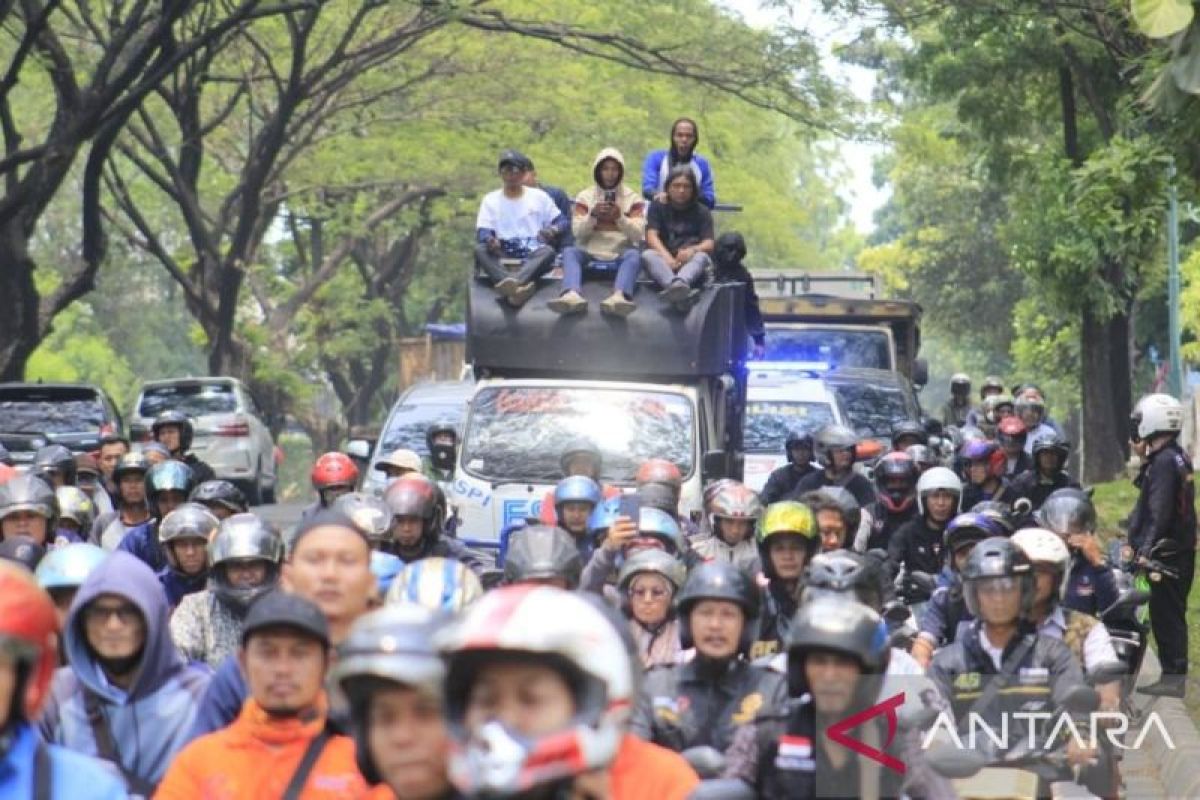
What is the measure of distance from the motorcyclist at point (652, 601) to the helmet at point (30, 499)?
12.8 ft

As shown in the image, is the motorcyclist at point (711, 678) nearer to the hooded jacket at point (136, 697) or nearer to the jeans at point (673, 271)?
the hooded jacket at point (136, 697)

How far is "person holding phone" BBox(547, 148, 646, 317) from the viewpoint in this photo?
1731 centimetres

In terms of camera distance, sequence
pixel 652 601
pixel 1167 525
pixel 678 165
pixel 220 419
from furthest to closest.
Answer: pixel 220 419, pixel 678 165, pixel 1167 525, pixel 652 601

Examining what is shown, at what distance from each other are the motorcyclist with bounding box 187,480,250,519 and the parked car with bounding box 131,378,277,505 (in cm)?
1736

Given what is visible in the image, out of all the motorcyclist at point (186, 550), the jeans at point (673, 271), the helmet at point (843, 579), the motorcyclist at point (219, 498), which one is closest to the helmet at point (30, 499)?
the motorcyclist at point (219, 498)

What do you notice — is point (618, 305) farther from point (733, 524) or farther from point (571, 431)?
point (733, 524)

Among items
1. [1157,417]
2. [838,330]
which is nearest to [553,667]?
[1157,417]

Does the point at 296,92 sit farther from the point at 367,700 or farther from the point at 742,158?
the point at 367,700

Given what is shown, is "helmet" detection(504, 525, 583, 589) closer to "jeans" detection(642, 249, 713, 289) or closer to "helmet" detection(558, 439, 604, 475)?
"helmet" detection(558, 439, 604, 475)

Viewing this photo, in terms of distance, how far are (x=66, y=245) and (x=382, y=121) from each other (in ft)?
102

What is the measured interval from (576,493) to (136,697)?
21.2ft

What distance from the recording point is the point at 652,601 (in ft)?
31.8

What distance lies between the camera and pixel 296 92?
32344 mm

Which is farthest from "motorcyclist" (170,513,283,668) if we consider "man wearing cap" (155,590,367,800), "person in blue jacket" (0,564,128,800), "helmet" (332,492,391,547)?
"person in blue jacket" (0,564,128,800)
